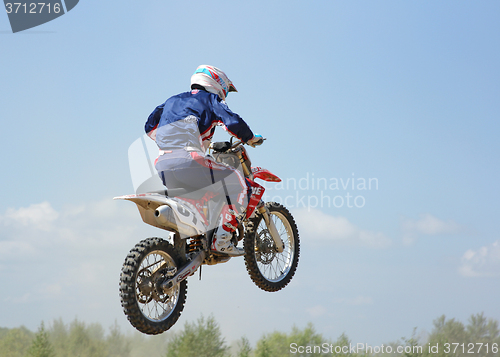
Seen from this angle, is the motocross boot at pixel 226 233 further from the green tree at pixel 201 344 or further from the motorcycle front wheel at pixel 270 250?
the green tree at pixel 201 344

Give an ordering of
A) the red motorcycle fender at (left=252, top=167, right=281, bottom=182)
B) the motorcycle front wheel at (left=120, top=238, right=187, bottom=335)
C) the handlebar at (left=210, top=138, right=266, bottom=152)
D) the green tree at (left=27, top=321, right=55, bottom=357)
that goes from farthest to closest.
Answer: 1. the green tree at (left=27, top=321, right=55, bottom=357)
2. the red motorcycle fender at (left=252, top=167, right=281, bottom=182)
3. the handlebar at (left=210, top=138, right=266, bottom=152)
4. the motorcycle front wheel at (left=120, top=238, right=187, bottom=335)

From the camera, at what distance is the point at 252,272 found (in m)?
8.30

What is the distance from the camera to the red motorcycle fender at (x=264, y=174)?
27.8 ft

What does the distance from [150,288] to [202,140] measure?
2501mm

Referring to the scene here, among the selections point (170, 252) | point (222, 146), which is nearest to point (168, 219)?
point (170, 252)

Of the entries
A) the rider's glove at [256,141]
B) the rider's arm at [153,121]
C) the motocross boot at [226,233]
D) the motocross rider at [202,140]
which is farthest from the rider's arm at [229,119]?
the motocross boot at [226,233]

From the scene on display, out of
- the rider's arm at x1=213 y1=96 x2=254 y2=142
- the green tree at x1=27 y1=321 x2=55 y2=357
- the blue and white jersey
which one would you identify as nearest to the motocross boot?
the blue and white jersey

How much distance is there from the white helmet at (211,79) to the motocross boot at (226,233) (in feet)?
6.57

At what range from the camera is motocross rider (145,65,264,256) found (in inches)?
271

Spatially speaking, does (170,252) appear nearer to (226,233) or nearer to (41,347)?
(226,233)

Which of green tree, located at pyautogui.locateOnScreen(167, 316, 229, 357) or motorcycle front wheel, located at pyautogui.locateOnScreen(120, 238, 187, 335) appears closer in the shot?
motorcycle front wheel, located at pyautogui.locateOnScreen(120, 238, 187, 335)

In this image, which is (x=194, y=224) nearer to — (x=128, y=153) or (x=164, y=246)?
(x=164, y=246)

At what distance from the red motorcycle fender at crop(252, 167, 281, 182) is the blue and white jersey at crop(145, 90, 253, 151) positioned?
105cm

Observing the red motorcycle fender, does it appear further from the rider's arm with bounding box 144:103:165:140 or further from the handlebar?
the rider's arm with bounding box 144:103:165:140
